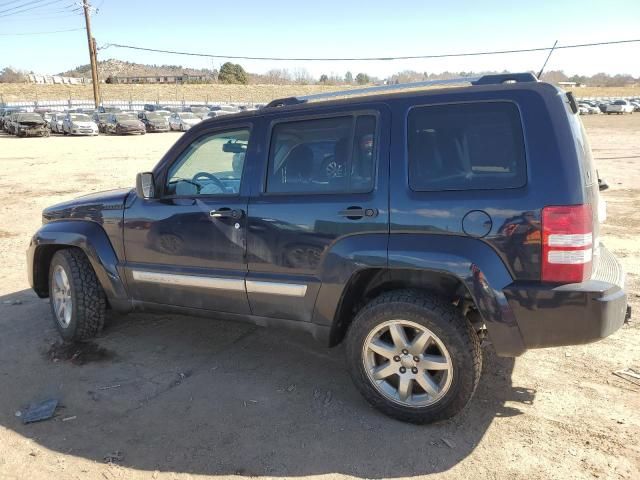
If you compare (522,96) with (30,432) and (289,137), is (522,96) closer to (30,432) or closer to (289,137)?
(289,137)

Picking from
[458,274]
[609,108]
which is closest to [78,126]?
[458,274]

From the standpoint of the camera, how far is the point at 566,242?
9.05ft

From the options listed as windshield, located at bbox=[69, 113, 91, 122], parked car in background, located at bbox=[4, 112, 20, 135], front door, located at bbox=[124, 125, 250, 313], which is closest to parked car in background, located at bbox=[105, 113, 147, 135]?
windshield, located at bbox=[69, 113, 91, 122]

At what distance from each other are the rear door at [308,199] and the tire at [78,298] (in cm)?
160

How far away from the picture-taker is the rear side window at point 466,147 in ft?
9.53

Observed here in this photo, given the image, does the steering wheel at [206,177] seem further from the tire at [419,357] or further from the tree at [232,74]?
the tree at [232,74]

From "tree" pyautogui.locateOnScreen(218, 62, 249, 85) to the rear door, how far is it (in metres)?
106

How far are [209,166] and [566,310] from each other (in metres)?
2.67

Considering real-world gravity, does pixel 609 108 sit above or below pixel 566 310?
above

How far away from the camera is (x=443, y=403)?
10.4 ft

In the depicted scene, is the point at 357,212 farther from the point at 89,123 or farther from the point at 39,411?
the point at 89,123

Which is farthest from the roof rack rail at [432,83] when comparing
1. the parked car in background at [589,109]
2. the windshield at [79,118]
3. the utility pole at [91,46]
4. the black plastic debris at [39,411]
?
the parked car in background at [589,109]

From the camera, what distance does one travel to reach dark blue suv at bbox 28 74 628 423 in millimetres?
2818

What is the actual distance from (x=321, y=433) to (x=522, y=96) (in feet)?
7.34
